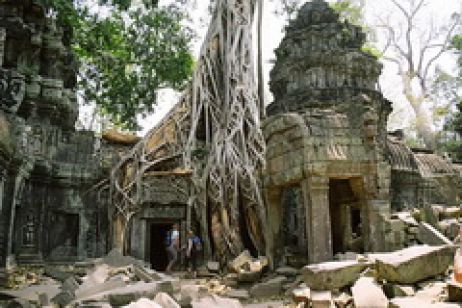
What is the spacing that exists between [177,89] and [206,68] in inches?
192

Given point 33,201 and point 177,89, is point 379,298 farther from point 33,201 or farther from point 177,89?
point 177,89

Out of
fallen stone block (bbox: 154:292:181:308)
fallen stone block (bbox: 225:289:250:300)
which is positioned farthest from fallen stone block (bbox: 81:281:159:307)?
fallen stone block (bbox: 225:289:250:300)

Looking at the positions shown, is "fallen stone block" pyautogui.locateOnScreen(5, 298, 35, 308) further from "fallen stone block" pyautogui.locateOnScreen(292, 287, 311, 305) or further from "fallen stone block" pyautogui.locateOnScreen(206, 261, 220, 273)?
"fallen stone block" pyautogui.locateOnScreen(206, 261, 220, 273)

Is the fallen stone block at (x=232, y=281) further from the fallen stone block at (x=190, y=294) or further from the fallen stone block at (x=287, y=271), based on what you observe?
the fallen stone block at (x=190, y=294)

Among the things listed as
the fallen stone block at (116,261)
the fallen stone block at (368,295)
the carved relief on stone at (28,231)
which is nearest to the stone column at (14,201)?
the carved relief on stone at (28,231)

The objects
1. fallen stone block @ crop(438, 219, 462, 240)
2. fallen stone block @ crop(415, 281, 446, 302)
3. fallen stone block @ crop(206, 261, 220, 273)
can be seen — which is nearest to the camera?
fallen stone block @ crop(415, 281, 446, 302)

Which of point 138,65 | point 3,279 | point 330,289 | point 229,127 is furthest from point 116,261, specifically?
point 138,65

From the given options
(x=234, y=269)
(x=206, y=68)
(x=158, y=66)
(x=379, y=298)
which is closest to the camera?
(x=379, y=298)

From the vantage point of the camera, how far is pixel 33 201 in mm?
9281

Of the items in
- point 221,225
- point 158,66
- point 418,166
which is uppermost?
point 158,66

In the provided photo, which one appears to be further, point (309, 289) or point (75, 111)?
point (75, 111)

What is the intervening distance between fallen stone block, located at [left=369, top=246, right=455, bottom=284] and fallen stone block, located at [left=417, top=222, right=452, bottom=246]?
0.56 metres

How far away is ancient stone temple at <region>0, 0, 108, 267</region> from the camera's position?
29.2 ft

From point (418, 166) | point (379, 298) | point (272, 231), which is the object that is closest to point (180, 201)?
point (272, 231)
